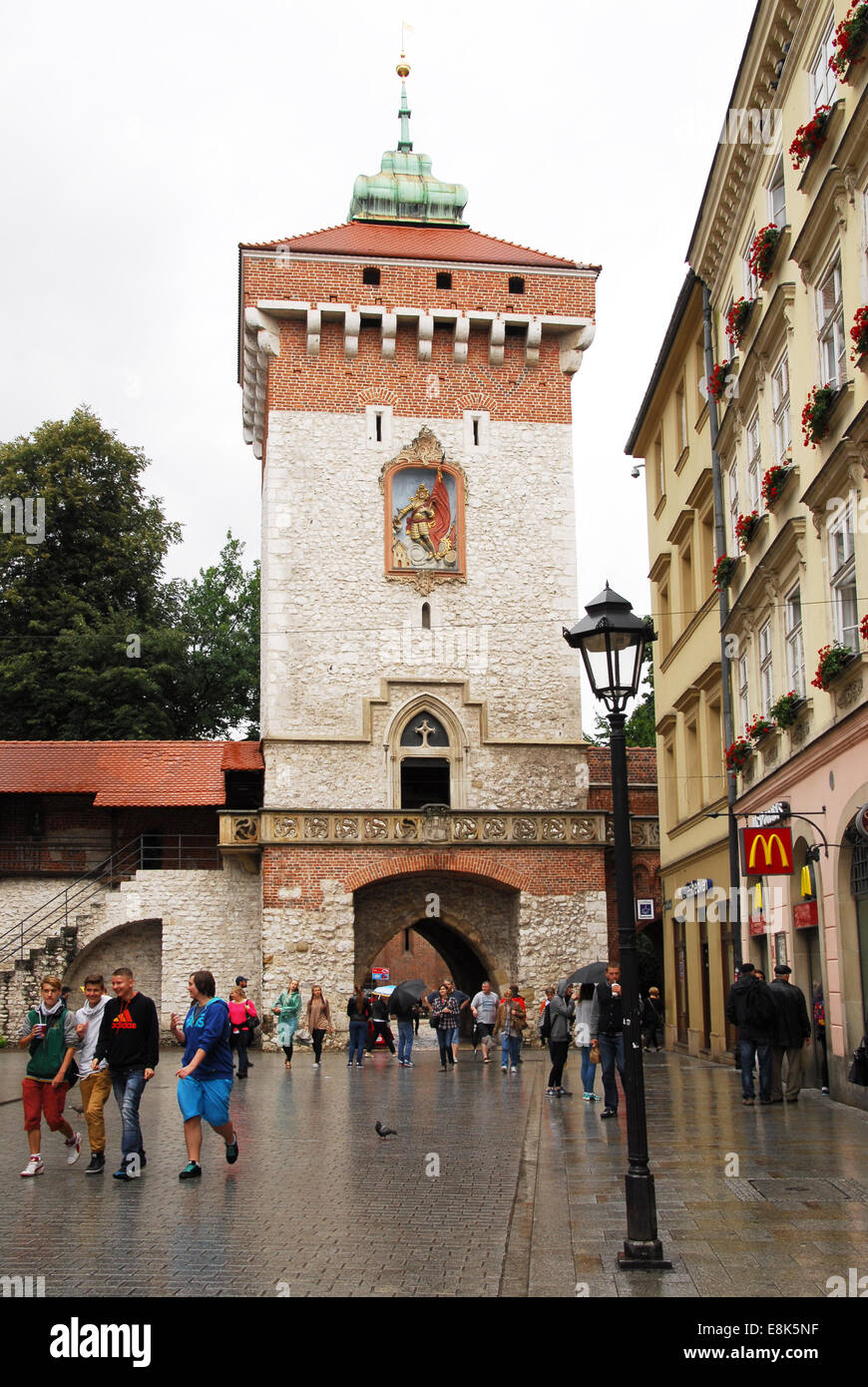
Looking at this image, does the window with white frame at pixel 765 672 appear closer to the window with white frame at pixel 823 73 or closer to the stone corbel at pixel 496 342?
the window with white frame at pixel 823 73

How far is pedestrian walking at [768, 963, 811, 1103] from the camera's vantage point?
15.8 m

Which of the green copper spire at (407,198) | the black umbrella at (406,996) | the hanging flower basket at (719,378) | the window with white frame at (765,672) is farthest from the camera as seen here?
the green copper spire at (407,198)

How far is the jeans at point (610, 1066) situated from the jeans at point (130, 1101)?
19.0ft

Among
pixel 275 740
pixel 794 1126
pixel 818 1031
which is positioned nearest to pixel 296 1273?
pixel 794 1126

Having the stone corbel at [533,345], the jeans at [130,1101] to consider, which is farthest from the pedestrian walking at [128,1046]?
the stone corbel at [533,345]

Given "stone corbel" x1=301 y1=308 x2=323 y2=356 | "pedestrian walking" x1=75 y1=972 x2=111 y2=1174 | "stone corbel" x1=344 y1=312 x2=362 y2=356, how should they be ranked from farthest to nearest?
1. "stone corbel" x1=344 y1=312 x2=362 y2=356
2. "stone corbel" x1=301 y1=308 x2=323 y2=356
3. "pedestrian walking" x1=75 y1=972 x2=111 y2=1174

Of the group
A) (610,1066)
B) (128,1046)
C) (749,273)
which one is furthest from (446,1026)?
(128,1046)

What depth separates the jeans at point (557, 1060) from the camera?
19.0m

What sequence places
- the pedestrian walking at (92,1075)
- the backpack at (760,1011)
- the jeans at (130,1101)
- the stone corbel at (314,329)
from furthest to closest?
the stone corbel at (314,329)
the backpack at (760,1011)
the pedestrian walking at (92,1075)
the jeans at (130,1101)

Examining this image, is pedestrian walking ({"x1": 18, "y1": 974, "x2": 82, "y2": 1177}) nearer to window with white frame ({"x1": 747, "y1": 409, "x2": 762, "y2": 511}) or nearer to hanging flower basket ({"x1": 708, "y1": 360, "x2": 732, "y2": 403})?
window with white frame ({"x1": 747, "y1": 409, "x2": 762, "y2": 511})

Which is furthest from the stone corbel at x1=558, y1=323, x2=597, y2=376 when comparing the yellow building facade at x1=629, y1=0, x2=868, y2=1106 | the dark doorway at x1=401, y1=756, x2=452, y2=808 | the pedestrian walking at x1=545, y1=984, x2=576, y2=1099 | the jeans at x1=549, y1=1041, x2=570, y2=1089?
the jeans at x1=549, y1=1041, x2=570, y2=1089

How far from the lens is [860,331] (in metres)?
14.0

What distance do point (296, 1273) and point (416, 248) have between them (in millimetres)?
33012

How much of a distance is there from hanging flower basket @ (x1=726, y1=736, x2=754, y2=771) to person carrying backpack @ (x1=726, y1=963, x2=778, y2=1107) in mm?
5380
